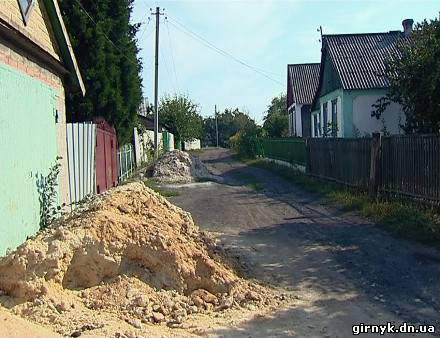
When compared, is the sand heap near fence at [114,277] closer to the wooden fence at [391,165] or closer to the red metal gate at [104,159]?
the wooden fence at [391,165]

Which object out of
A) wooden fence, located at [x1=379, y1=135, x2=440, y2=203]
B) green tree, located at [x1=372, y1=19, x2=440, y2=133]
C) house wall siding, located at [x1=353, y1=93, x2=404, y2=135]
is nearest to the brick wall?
wooden fence, located at [x1=379, y1=135, x2=440, y2=203]

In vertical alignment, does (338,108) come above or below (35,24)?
below

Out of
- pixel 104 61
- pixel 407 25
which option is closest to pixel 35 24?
pixel 104 61

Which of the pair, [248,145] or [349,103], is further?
[248,145]

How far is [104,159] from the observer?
16.4 m

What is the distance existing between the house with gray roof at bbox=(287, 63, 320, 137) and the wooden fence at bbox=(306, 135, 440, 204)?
2312 cm

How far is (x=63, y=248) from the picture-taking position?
5.87 meters

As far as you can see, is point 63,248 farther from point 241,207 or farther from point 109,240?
point 241,207

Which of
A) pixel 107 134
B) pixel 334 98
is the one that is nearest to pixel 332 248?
pixel 107 134

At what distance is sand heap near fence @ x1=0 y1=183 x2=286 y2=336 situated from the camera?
5457 mm

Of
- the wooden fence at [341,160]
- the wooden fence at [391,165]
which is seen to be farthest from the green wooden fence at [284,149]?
the wooden fence at [391,165]

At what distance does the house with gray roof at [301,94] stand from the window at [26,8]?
109 ft

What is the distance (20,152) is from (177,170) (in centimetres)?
1681

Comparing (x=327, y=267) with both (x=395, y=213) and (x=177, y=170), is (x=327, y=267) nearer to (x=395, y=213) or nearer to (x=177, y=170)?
(x=395, y=213)
